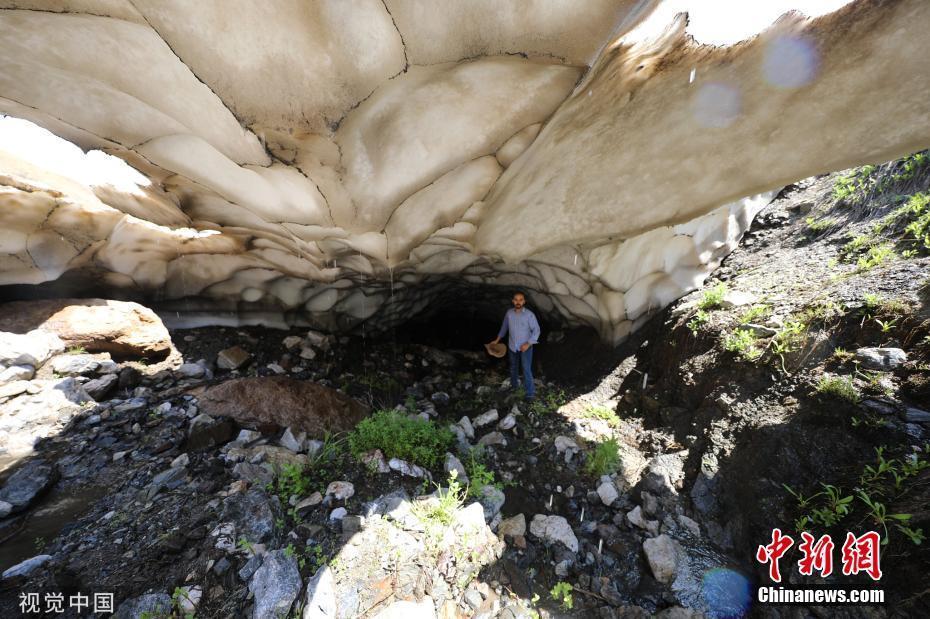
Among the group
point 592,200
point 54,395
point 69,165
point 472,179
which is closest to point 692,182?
point 592,200

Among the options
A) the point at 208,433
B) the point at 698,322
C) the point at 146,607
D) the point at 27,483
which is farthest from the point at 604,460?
the point at 27,483

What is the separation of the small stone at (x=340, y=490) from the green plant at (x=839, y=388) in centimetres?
326

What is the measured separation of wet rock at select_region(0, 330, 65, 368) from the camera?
3100 millimetres

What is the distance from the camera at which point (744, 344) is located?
9.57 ft

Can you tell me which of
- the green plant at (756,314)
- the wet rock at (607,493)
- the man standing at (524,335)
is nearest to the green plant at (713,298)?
the green plant at (756,314)

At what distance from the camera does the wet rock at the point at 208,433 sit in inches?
108

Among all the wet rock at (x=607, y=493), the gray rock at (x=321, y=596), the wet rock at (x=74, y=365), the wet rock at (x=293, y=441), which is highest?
the wet rock at (x=74, y=365)

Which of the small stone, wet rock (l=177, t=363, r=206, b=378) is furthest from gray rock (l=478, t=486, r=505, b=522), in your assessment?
wet rock (l=177, t=363, r=206, b=378)

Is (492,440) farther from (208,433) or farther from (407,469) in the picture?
(208,433)

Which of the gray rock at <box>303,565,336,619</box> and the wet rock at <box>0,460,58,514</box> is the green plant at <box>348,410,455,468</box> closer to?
the gray rock at <box>303,565,336,619</box>

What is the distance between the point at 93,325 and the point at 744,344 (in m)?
6.32

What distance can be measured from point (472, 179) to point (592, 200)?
3.36 feet

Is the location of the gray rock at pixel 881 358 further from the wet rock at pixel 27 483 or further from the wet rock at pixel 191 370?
the wet rock at pixel 191 370

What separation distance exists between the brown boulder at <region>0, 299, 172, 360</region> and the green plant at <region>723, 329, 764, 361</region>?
581 cm
